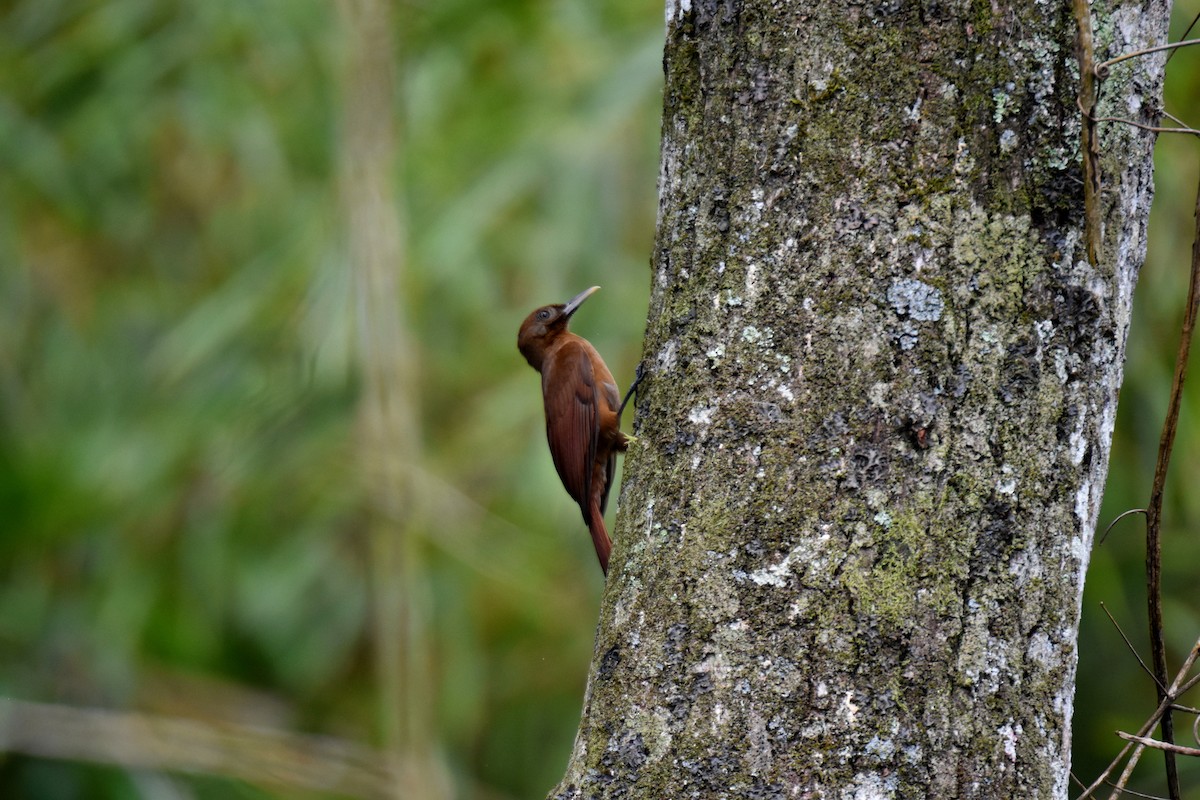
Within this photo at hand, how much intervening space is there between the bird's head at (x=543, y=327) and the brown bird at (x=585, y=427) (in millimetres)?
221

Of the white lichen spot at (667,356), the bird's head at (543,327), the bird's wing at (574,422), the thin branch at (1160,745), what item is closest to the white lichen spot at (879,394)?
the white lichen spot at (667,356)

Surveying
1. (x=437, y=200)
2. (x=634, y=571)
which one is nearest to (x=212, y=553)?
(x=437, y=200)

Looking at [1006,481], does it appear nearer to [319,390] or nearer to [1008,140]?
[1008,140]

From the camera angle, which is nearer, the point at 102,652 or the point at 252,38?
the point at 102,652

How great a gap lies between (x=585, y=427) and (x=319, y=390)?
132 centimetres

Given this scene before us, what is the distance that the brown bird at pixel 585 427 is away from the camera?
2.96 meters

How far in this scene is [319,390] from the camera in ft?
12.9

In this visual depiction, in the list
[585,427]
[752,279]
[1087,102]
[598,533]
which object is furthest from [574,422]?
[1087,102]

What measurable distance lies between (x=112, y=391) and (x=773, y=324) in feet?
16.6

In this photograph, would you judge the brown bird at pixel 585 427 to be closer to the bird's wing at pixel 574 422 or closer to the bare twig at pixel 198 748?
the bird's wing at pixel 574 422

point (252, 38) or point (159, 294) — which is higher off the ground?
point (252, 38)

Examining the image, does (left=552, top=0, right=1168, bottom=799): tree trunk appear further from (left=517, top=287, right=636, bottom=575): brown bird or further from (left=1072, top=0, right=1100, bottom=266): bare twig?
(left=517, top=287, right=636, bottom=575): brown bird

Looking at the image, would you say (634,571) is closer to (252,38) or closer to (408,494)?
(408,494)

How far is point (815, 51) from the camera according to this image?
54.4 inches
